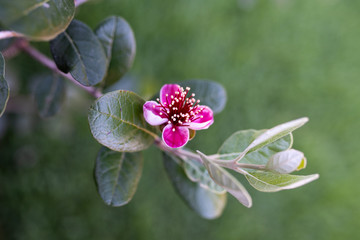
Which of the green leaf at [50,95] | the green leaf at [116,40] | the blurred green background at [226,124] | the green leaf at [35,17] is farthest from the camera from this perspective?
the blurred green background at [226,124]

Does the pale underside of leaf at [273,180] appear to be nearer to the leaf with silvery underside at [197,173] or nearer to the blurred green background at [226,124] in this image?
the leaf with silvery underside at [197,173]

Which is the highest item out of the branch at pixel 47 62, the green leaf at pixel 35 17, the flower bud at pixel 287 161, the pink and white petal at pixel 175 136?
the green leaf at pixel 35 17

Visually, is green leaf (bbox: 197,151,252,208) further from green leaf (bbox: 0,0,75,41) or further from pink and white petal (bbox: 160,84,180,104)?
green leaf (bbox: 0,0,75,41)

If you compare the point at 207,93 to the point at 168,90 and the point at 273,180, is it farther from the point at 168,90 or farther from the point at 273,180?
the point at 273,180

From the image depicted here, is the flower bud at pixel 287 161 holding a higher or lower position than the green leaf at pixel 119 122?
higher

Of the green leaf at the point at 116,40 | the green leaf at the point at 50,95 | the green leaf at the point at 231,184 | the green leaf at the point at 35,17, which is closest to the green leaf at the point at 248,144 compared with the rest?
the green leaf at the point at 231,184

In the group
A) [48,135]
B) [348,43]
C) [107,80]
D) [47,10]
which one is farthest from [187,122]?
[348,43]
